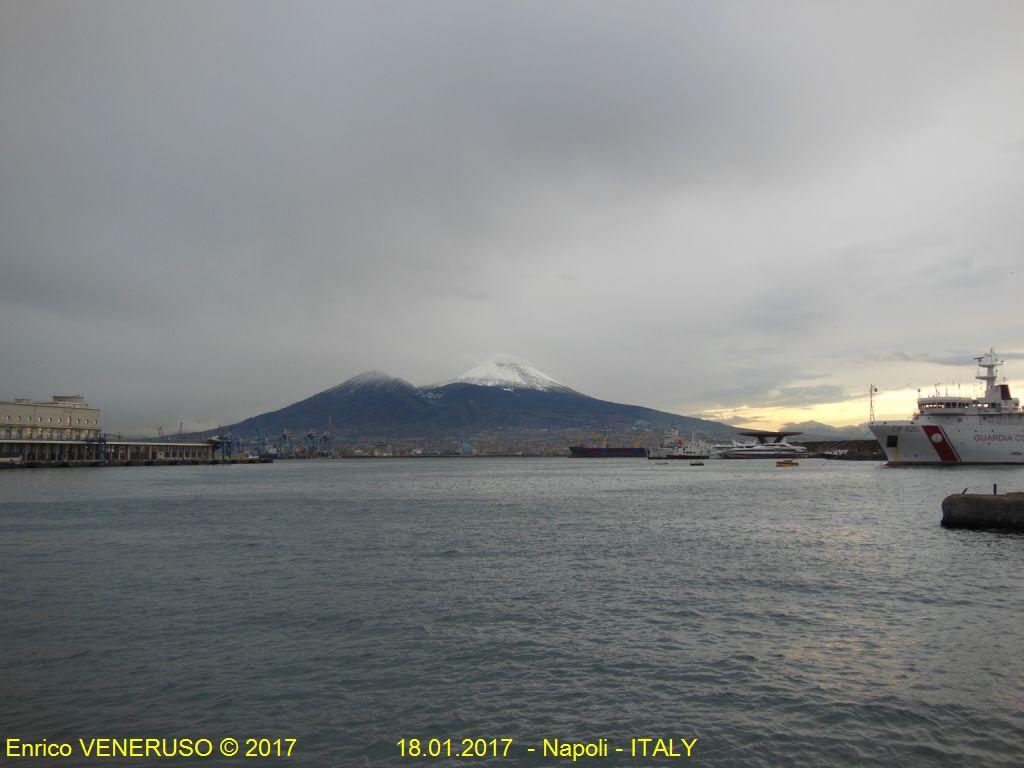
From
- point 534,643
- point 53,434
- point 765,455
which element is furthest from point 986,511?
point 765,455

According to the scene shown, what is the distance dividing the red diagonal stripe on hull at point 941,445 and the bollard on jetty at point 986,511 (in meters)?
67.2

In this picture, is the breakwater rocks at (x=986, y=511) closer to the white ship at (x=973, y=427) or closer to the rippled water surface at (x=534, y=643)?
the rippled water surface at (x=534, y=643)

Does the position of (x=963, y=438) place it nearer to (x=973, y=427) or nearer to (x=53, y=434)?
(x=973, y=427)

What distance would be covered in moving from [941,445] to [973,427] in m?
4.48

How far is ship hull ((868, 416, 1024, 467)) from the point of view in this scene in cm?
8856

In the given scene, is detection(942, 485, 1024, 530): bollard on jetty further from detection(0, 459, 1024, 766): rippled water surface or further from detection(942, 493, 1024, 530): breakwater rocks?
detection(0, 459, 1024, 766): rippled water surface

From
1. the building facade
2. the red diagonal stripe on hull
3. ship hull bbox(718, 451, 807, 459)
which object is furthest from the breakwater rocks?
ship hull bbox(718, 451, 807, 459)

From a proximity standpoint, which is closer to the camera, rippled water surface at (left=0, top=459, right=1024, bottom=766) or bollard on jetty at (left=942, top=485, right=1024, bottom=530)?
rippled water surface at (left=0, top=459, right=1024, bottom=766)

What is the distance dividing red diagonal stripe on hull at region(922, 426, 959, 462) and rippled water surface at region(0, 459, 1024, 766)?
6994 centimetres

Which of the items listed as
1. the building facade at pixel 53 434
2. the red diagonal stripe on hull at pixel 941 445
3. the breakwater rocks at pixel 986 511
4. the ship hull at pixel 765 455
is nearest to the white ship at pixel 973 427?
the red diagonal stripe on hull at pixel 941 445

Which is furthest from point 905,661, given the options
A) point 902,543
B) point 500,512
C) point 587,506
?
point 587,506

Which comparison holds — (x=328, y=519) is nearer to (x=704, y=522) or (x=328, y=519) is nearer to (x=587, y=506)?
(x=587, y=506)

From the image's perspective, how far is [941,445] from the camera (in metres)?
90.7

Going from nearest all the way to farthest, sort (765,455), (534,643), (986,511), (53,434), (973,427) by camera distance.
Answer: (534,643), (986,511), (973,427), (53,434), (765,455)
